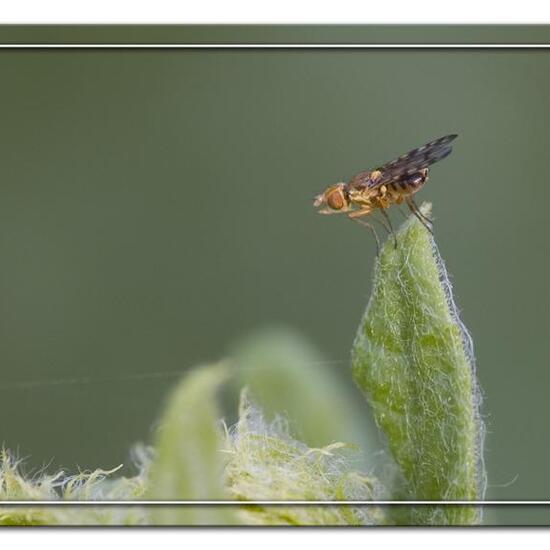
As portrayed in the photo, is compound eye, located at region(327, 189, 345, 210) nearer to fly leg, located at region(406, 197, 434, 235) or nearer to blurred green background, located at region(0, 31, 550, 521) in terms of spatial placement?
blurred green background, located at region(0, 31, 550, 521)

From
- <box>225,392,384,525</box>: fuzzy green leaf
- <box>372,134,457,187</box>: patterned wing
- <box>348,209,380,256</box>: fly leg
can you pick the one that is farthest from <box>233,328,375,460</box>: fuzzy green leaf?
<box>372,134,457,187</box>: patterned wing

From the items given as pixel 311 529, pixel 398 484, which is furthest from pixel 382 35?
pixel 311 529

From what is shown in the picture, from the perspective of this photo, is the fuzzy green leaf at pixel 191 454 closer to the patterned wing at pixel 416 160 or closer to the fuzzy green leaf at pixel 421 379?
the fuzzy green leaf at pixel 421 379

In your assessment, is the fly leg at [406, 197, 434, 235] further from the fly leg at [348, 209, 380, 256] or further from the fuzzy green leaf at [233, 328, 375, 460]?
the fuzzy green leaf at [233, 328, 375, 460]

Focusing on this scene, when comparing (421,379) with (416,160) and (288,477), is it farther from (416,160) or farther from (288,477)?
(416,160)

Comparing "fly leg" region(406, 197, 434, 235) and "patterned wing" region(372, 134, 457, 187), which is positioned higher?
"patterned wing" region(372, 134, 457, 187)

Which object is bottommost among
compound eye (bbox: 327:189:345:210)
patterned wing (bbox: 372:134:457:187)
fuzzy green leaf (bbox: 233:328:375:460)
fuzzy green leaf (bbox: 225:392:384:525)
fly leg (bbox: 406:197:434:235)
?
fuzzy green leaf (bbox: 225:392:384:525)
